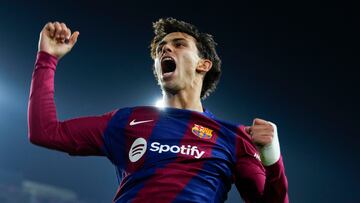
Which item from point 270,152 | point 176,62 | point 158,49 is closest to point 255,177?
point 270,152

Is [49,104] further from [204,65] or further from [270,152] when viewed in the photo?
[204,65]

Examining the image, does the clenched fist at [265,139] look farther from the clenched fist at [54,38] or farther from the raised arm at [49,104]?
the clenched fist at [54,38]

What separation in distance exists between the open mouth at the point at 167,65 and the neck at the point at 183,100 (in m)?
0.20

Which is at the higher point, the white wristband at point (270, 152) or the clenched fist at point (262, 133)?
the clenched fist at point (262, 133)

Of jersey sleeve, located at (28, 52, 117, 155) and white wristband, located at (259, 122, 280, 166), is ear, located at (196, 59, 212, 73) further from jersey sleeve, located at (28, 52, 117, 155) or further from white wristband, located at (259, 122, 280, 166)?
white wristband, located at (259, 122, 280, 166)

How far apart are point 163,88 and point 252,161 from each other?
2.78 feet

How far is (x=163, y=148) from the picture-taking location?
7.95 ft

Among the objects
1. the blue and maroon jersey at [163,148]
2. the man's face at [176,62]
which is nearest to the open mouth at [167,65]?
the man's face at [176,62]

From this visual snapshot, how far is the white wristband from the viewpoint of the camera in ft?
7.33

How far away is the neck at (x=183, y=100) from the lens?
2.99m

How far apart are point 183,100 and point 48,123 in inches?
36.5

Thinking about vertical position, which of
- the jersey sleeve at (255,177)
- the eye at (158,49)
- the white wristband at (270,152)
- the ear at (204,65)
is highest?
the eye at (158,49)

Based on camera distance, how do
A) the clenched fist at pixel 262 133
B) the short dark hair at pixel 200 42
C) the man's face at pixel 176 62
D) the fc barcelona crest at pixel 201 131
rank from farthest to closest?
the short dark hair at pixel 200 42
the man's face at pixel 176 62
the fc barcelona crest at pixel 201 131
the clenched fist at pixel 262 133

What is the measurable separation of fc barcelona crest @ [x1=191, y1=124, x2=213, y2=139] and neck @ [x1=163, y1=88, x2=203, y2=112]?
14.1 inches
